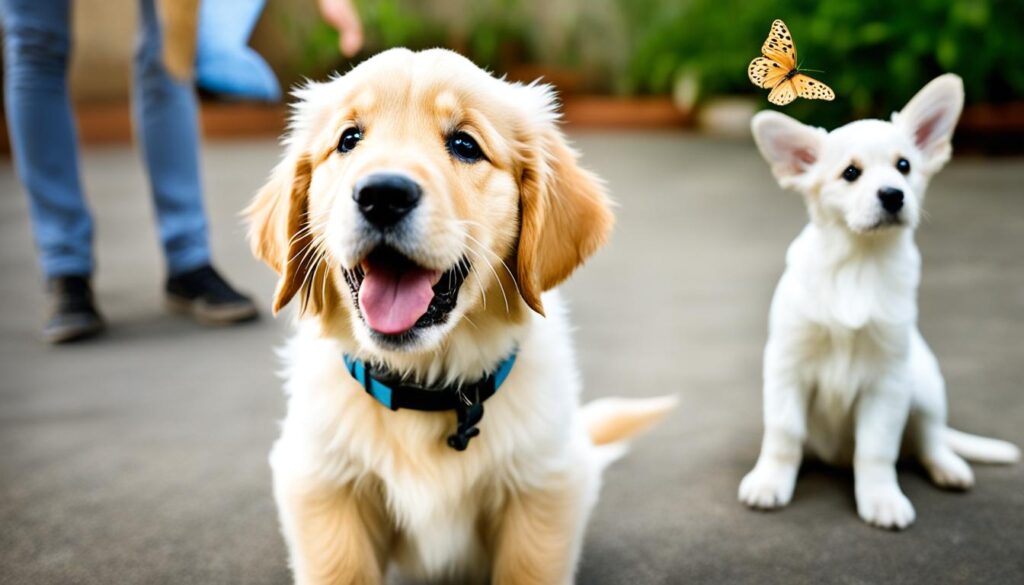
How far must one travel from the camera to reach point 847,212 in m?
A: 1.39

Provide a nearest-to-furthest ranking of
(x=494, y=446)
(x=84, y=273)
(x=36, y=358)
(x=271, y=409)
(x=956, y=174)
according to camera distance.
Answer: (x=494, y=446) < (x=271, y=409) < (x=36, y=358) < (x=84, y=273) < (x=956, y=174)

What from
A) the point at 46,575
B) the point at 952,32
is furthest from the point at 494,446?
the point at 952,32

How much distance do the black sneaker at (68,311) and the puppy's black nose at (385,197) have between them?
208cm

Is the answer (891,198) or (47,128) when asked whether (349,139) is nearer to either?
(891,198)

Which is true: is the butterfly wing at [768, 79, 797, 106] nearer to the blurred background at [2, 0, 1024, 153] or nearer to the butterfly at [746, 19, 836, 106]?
the butterfly at [746, 19, 836, 106]

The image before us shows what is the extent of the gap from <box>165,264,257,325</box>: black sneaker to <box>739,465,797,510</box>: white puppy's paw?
6.41ft

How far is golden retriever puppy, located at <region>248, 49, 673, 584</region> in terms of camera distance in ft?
4.18

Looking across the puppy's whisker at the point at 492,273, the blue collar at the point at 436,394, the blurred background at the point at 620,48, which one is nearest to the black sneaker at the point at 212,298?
the blurred background at the point at 620,48

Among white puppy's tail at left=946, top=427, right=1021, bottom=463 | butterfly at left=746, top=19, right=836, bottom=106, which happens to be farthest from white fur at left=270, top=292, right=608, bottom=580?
white puppy's tail at left=946, top=427, right=1021, bottom=463

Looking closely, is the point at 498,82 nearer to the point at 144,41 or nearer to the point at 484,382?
the point at 484,382

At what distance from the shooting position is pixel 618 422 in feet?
6.15

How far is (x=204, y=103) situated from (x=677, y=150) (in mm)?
5374

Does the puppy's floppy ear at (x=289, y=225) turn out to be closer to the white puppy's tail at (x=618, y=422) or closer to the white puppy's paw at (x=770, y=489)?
the white puppy's tail at (x=618, y=422)

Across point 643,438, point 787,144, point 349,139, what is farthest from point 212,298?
point 787,144
